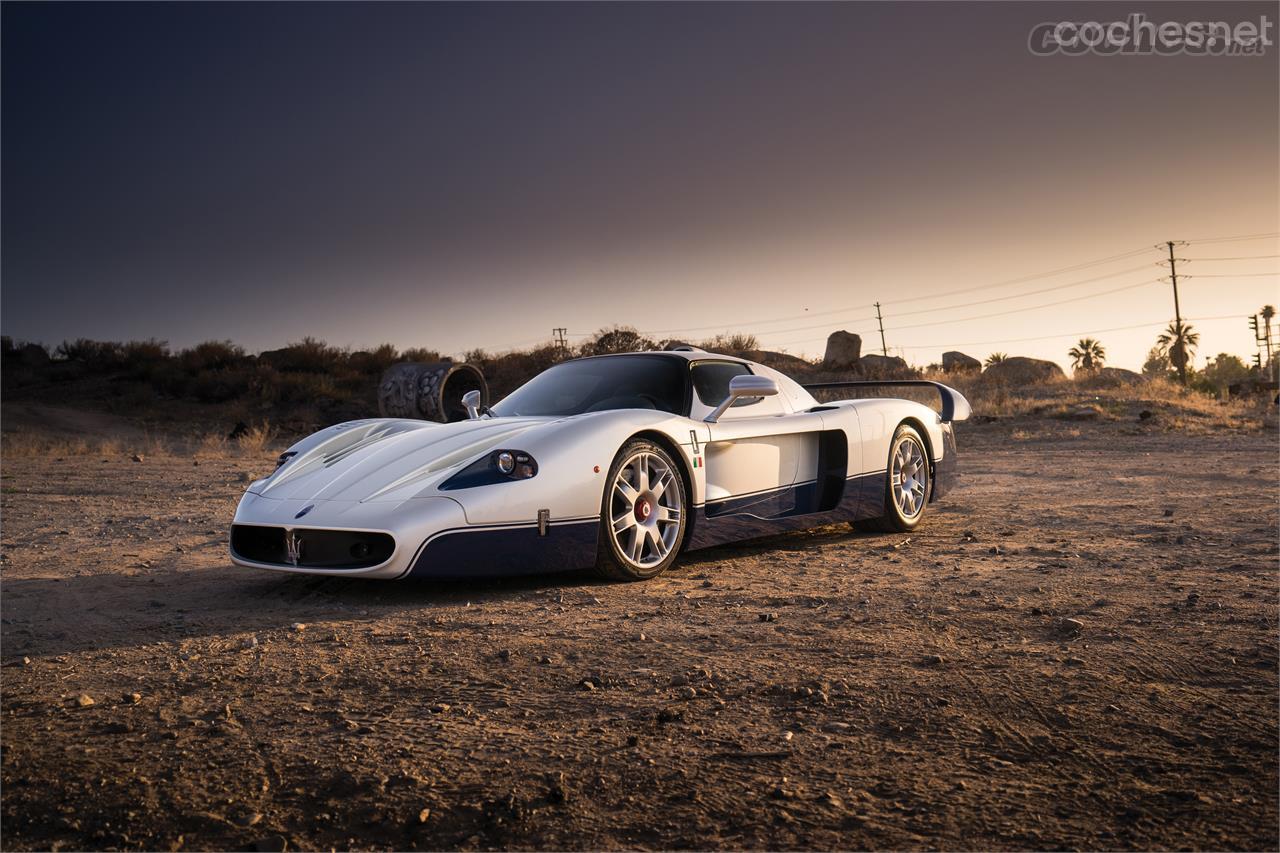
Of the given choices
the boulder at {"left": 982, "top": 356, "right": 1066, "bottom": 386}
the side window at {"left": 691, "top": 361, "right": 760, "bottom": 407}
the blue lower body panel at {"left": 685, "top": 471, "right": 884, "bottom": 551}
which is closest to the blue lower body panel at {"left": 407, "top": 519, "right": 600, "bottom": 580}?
the blue lower body panel at {"left": 685, "top": 471, "right": 884, "bottom": 551}

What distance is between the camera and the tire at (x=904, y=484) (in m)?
7.41

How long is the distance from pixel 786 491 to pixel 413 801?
442 centimetres

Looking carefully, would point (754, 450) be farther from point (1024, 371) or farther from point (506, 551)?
point (1024, 371)

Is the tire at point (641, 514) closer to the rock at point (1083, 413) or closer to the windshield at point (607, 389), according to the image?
the windshield at point (607, 389)

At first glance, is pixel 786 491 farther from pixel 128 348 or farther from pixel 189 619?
pixel 128 348

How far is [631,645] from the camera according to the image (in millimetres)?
4027

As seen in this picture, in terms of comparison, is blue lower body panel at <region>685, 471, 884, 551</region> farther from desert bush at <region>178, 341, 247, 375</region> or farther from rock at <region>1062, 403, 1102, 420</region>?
desert bush at <region>178, 341, 247, 375</region>

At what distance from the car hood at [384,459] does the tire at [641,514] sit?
58 centimetres

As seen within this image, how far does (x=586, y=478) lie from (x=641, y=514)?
0.50m

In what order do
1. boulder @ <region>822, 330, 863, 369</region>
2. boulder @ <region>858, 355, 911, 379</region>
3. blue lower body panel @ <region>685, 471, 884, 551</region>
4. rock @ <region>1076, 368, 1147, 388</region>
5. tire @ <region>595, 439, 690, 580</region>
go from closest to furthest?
tire @ <region>595, 439, 690, 580</region>
blue lower body panel @ <region>685, 471, 884, 551</region>
rock @ <region>1076, 368, 1147, 388</region>
boulder @ <region>858, 355, 911, 379</region>
boulder @ <region>822, 330, 863, 369</region>

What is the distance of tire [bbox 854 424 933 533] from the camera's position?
7.41 meters

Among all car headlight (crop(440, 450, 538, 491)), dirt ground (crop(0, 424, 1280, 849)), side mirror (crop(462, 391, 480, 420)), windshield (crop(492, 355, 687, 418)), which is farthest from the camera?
side mirror (crop(462, 391, 480, 420))

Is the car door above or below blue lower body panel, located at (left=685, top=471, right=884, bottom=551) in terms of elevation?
above

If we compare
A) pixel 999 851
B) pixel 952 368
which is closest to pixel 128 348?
pixel 952 368
